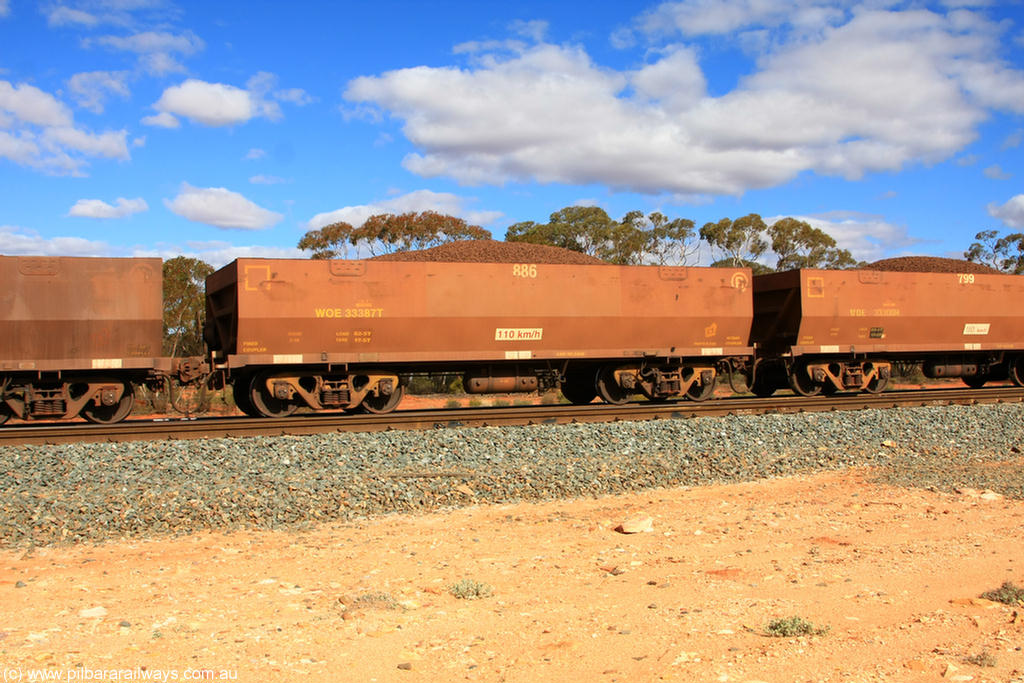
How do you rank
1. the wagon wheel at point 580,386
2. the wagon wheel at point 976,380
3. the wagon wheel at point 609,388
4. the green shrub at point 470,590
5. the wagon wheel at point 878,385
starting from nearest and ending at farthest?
the green shrub at point 470,590
the wagon wheel at point 609,388
the wagon wheel at point 580,386
the wagon wheel at point 878,385
the wagon wheel at point 976,380

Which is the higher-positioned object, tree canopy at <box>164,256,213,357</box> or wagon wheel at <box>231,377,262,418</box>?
tree canopy at <box>164,256,213,357</box>

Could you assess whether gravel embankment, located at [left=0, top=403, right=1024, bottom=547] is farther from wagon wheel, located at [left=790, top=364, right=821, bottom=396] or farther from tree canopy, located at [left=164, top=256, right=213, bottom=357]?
tree canopy, located at [left=164, top=256, right=213, bottom=357]

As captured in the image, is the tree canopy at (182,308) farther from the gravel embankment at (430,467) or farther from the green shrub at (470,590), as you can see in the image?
the green shrub at (470,590)

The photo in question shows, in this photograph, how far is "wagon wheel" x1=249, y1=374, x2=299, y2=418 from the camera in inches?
548

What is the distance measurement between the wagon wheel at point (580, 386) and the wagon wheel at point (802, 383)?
4.54 m

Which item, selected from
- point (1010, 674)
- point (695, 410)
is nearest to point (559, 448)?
point (695, 410)

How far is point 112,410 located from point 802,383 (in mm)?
14325

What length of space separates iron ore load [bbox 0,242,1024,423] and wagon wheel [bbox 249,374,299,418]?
60 mm

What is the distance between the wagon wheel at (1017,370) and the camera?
2038 centimetres

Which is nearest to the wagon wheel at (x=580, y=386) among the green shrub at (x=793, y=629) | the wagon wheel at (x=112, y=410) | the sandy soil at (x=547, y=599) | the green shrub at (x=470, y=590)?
the wagon wheel at (x=112, y=410)

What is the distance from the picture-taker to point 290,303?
45.0 feet

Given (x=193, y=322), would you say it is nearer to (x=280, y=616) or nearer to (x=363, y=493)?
(x=363, y=493)

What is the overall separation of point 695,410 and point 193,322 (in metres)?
22.9

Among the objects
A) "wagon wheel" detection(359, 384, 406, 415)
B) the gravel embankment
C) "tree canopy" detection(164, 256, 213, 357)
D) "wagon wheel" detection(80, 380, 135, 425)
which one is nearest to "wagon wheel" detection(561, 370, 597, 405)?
"wagon wheel" detection(359, 384, 406, 415)
